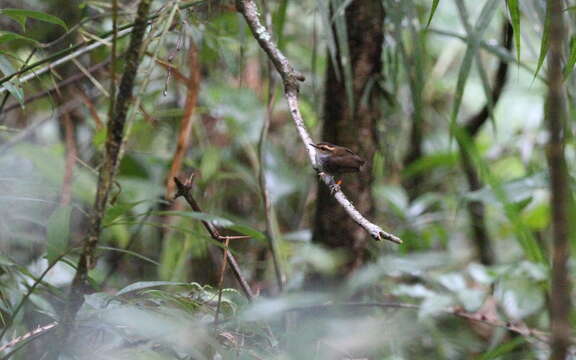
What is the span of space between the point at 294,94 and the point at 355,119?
94 centimetres

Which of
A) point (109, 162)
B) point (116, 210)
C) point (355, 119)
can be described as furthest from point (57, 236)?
point (355, 119)

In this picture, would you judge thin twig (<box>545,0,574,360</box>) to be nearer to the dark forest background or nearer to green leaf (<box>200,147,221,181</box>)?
the dark forest background

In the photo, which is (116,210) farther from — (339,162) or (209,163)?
(209,163)

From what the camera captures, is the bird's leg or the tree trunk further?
the tree trunk

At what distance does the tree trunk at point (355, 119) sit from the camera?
1.81 metres

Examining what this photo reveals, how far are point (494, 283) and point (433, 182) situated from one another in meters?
1.50

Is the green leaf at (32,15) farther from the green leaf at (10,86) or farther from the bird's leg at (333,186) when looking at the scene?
Answer: the bird's leg at (333,186)

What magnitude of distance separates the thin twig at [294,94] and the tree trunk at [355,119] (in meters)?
0.76

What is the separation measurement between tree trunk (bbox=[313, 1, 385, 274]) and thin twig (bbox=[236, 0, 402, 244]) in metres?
0.76

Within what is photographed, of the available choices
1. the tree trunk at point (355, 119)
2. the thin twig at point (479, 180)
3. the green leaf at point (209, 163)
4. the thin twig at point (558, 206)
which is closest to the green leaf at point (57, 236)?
the thin twig at point (558, 206)

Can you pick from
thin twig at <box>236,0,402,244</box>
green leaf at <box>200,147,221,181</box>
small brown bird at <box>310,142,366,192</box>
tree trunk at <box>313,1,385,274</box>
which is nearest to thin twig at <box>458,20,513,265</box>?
tree trunk at <box>313,1,385,274</box>

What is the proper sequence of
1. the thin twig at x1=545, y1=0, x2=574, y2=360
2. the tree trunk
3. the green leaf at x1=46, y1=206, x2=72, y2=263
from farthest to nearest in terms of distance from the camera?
the tree trunk
the green leaf at x1=46, y1=206, x2=72, y2=263
the thin twig at x1=545, y1=0, x2=574, y2=360

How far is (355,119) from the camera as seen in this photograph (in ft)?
6.07

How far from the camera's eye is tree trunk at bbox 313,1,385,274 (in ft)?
5.94
